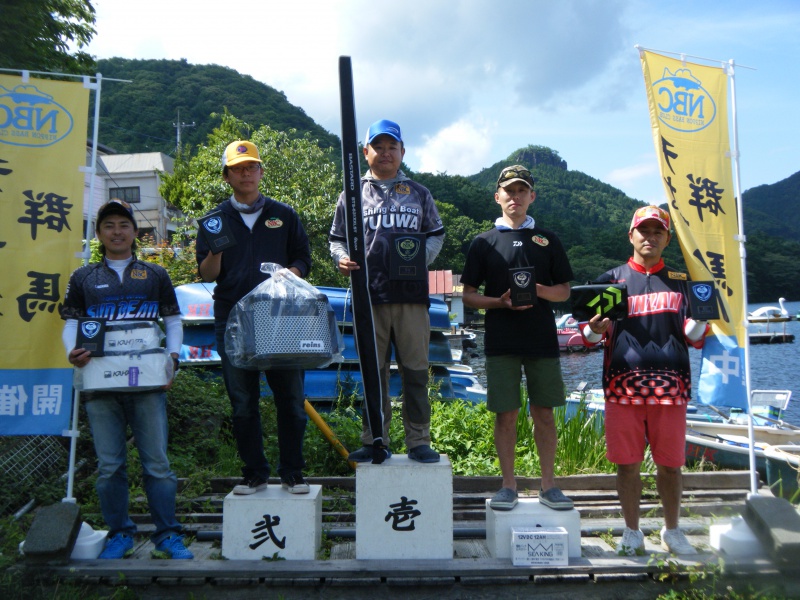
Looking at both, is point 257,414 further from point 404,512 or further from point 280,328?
point 404,512

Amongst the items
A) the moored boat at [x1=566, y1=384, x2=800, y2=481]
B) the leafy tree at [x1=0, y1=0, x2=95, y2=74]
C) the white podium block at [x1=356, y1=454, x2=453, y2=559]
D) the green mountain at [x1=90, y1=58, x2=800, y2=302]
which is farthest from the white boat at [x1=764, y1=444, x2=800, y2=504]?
the green mountain at [x1=90, y1=58, x2=800, y2=302]

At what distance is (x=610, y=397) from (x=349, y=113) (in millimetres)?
2221

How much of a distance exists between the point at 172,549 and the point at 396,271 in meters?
2.00

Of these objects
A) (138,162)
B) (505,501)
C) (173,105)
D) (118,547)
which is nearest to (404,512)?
(505,501)

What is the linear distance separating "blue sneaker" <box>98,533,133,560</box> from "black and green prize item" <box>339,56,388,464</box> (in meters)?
1.48

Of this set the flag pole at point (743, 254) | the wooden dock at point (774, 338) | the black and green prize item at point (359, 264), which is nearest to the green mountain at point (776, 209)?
the wooden dock at point (774, 338)

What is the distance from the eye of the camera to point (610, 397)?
11.9 ft

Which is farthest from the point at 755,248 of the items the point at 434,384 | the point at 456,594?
the point at 456,594

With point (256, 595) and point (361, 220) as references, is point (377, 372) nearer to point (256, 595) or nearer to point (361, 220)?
point (361, 220)

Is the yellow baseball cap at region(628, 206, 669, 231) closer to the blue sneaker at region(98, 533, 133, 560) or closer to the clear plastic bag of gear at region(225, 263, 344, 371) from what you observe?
the clear plastic bag of gear at region(225, 263, 344, 371)

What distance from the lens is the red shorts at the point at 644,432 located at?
3.55 meters

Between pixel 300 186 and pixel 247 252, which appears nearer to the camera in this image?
pixel 247 252

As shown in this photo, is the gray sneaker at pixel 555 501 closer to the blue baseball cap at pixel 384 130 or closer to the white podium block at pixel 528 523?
the white podium block at pixel 528 523

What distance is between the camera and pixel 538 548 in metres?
3.42
